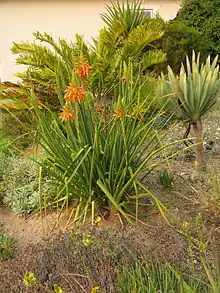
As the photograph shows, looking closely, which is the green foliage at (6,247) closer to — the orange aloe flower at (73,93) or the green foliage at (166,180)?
the orange aloe flower at (73,93)

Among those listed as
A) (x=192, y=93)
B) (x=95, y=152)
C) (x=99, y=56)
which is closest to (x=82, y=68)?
(x=95, y=152)

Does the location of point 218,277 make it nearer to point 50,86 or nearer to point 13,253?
point 13,253

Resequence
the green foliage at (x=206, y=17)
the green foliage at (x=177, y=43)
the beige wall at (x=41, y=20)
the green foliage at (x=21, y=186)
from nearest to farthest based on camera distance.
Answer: the green foliage at (x=21, y=186) → the green foliage at (x=177, y=43) → the green foliage at (x=206, y=17) → the beige wall at (x=41, y=20)

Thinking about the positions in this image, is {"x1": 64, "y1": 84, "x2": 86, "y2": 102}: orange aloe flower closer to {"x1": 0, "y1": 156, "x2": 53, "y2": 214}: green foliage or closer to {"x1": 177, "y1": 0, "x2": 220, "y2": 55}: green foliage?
{"x1": 0, "y1": 156, "x2": 53, "y2": 214}: green foliage

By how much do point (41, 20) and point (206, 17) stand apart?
14.8 ft

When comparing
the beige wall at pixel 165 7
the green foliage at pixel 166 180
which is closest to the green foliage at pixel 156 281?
the green foliage at pixel 166 180

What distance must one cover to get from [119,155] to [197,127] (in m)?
1.22

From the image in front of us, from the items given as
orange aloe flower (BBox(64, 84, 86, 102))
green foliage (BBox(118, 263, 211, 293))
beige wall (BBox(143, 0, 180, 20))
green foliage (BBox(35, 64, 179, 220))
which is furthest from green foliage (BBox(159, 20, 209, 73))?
green foliage (BBox(118, 263, 211, 293))

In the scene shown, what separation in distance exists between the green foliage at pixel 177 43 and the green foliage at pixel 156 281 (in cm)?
669

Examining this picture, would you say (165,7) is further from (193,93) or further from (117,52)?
(193,93)

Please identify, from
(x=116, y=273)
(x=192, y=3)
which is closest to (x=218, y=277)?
(x=116, y=273)

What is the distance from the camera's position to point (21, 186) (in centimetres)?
445

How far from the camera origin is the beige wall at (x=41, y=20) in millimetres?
10883

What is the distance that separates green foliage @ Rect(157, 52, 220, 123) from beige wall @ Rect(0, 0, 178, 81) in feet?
24.3
